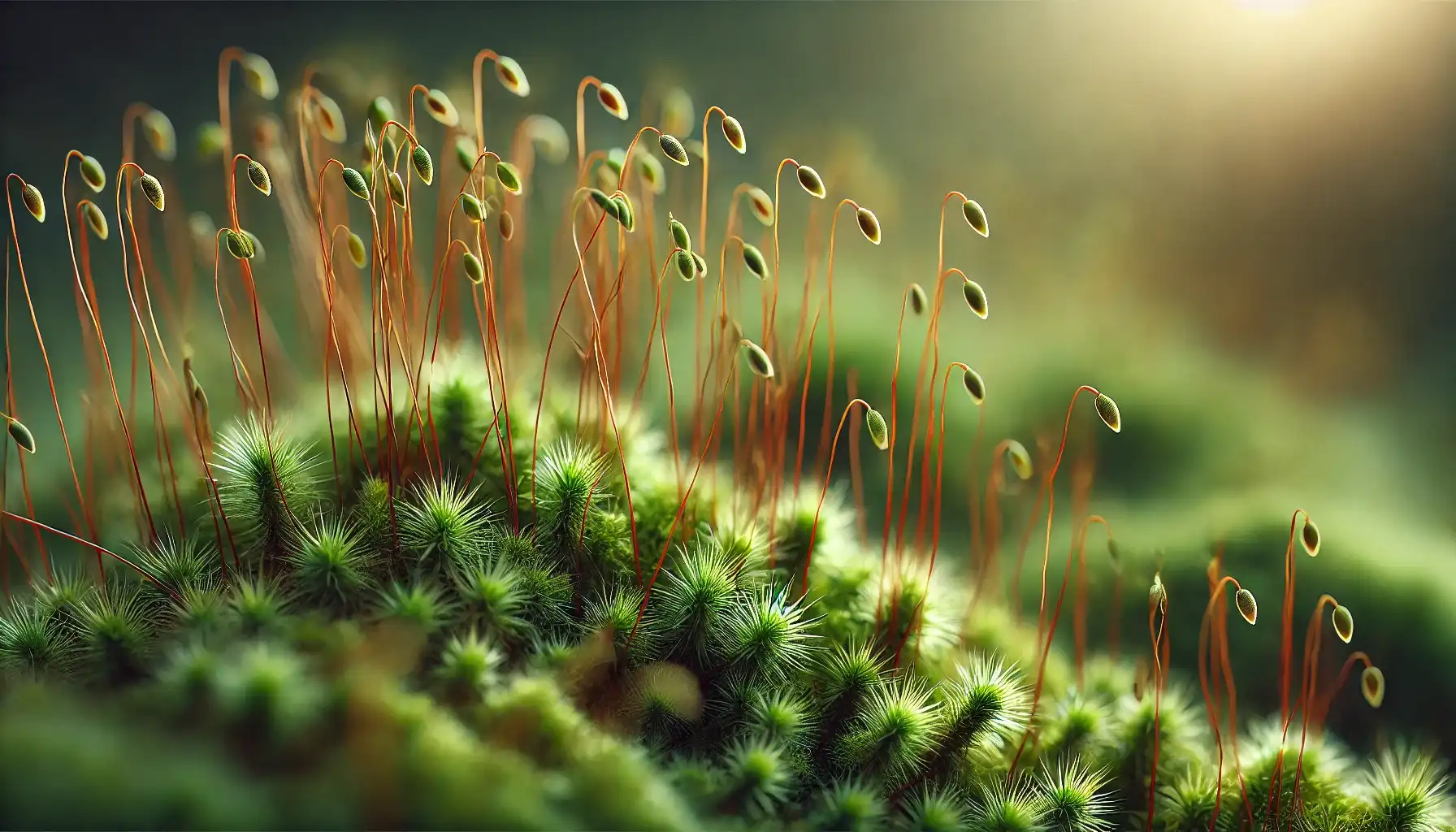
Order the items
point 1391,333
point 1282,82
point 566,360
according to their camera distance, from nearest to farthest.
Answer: point 566,360
point 1391,333
point 1282,82

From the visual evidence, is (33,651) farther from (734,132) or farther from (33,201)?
(734,132)

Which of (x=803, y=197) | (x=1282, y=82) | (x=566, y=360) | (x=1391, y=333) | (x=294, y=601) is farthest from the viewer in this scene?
(x=803, y=197)

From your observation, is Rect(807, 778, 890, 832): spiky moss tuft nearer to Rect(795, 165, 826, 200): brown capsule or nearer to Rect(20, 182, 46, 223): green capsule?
Rect(795, 165, 826, 200): brown capsule

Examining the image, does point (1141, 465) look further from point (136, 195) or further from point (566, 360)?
point (136, 195)

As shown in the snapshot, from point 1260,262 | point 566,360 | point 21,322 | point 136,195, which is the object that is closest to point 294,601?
point 566,360

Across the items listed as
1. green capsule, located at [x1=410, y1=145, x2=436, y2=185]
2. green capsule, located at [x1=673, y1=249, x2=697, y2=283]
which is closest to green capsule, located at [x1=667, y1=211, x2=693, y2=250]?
green capsule, located at [x1=673, y1=249, x2=697, y2=283]

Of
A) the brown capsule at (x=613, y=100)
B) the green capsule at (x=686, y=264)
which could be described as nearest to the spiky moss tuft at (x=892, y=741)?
the green capsule at (x=686, y=264)

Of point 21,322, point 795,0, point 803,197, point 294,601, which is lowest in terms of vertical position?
point 294,601
